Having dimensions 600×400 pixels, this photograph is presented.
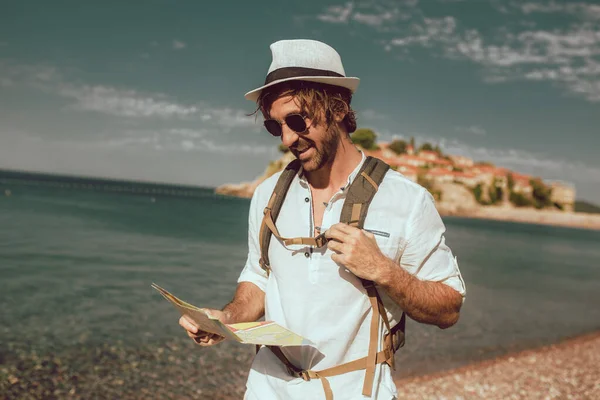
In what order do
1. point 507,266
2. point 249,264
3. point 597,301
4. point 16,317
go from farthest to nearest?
point 507,266, point 597,301, point 16,317, point 249,264

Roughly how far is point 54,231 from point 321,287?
34372 mm

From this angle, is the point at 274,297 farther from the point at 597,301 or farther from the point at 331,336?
the point at 597,301

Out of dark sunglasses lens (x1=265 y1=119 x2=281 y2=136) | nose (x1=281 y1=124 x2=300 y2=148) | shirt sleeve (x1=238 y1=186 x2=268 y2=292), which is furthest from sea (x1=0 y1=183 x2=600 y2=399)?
nose (x1=281 y1=124 x2=300 y2=148)

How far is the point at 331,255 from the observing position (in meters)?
2.08

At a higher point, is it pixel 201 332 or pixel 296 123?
pixel 296 123

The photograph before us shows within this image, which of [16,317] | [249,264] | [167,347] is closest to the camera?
[249,264]

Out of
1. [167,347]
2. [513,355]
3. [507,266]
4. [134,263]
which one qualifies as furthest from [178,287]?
[507,266]

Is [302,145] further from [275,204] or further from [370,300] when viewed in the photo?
[370,300]

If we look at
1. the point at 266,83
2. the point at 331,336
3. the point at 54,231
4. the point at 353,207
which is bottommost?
the point at 54,231

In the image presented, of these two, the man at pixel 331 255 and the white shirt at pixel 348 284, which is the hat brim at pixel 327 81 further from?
the white shirt at pixel 348 284

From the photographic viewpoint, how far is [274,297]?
2.41 meters

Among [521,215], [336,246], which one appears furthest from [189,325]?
[521,215]

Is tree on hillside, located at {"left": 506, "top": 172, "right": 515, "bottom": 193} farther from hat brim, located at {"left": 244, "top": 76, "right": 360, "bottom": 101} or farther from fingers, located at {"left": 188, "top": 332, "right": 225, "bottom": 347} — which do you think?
fingers, located at {"left": 188, "top": 332, "right": 225, "bottom": 347}

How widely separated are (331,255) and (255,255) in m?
0.66
